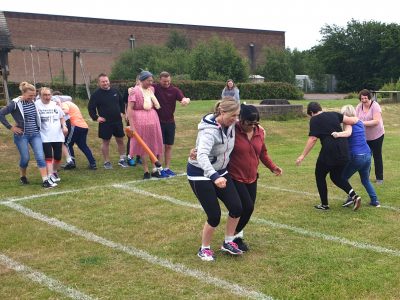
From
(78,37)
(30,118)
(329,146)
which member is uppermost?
(78,37)

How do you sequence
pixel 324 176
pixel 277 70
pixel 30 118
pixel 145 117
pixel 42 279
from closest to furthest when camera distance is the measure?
pixel 42 279
pixel 324 176
pixel 30 118
pixel 145 117
pixel 277 70

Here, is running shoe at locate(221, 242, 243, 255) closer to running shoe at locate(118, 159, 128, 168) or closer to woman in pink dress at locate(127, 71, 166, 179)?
woman in pink dress at locate(127, 71, 166, 179)

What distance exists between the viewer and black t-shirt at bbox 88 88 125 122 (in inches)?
405

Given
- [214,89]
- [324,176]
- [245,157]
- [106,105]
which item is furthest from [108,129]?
[214,89]

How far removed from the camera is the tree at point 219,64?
3997 centimetres

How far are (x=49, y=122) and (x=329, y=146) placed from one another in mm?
4779

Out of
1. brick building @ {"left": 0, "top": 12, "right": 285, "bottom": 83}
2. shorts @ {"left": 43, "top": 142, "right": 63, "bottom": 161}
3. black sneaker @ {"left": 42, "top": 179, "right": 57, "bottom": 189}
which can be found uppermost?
brick building @ {"left": 0, "top": 12, "right": 285, "bottom": 83}

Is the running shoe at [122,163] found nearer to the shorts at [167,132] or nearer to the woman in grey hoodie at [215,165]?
the shorts at [167,132]

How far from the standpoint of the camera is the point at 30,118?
850cm

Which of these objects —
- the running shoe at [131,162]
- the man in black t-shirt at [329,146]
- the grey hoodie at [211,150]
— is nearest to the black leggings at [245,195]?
the grey hoodie at [211,150]

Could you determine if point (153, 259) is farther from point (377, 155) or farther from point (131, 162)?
point (131, 162)

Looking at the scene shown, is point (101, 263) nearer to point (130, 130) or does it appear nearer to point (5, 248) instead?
point (5, 248)

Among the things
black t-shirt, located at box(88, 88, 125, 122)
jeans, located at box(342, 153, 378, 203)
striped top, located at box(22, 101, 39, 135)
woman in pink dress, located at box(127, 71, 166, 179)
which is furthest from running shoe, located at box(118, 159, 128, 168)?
jeans, located at box(342, 153, 378, 203)

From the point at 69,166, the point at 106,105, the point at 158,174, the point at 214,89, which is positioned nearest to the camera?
the point at 158,174
